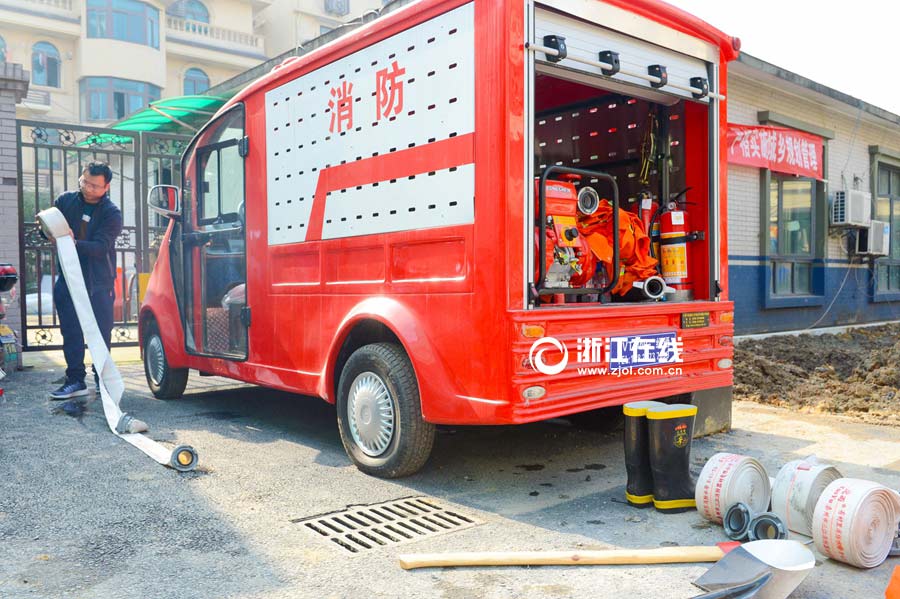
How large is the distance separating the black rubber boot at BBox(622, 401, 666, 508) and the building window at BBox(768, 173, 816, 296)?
8369 mm

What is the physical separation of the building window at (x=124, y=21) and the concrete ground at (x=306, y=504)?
2960 cm

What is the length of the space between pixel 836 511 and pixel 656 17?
286 centimetres

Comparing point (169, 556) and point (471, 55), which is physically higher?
point (471, 55)

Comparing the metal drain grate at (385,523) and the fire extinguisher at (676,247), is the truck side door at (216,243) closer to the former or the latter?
the metal drain grate at (385,523)

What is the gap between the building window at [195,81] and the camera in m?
34.0

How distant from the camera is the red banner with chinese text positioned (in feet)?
33.1

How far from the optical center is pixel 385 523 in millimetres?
3383

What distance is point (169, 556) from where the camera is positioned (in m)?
2.94

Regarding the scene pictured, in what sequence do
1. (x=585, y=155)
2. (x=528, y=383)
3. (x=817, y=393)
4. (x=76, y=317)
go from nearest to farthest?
(x=528, y=383) < (x=585, y=155) < (x=76, y=317) < (x=817, y=393)

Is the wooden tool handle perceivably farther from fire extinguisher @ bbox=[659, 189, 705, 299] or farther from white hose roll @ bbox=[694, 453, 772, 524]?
fire extinguisher @ bbox=[659, 189, 705, 299]

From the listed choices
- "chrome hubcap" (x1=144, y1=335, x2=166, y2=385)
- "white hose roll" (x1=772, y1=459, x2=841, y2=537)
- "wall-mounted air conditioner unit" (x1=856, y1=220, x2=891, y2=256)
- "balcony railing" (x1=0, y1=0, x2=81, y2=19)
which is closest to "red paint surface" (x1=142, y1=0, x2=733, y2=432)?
"white hose roll" (x1=772, y1=459, x2=841, y2=537)

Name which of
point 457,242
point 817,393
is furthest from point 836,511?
point 817,393

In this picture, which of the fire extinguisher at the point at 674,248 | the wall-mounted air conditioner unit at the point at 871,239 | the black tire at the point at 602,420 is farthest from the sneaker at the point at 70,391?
the wall-mounted air conditioner unit at the point at 871,239

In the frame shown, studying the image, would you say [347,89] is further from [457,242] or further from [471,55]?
[457,242]
